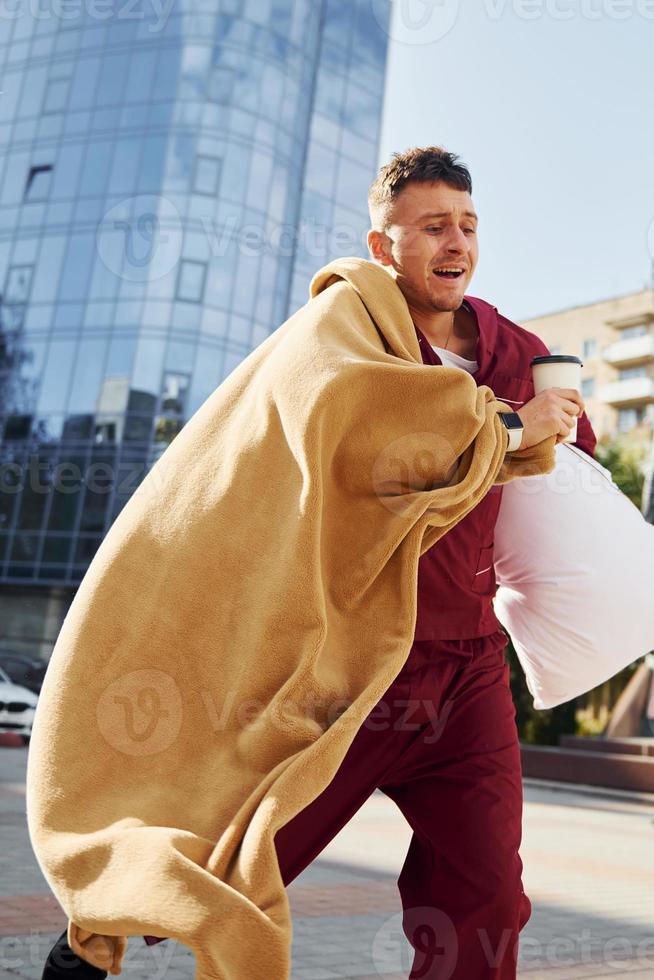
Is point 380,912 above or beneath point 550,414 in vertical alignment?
beneath

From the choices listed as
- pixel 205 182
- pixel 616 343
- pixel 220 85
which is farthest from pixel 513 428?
pixel 616 343

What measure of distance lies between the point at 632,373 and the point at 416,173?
7060 cm

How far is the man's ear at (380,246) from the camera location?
3.10m

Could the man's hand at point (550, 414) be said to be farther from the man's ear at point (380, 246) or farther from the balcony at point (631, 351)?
the balcony at point (631, 351)

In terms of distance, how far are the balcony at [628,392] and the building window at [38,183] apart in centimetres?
4208

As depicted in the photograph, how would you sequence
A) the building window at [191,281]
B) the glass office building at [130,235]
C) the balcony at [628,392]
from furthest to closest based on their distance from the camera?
1. the balcony at [628,392]
2. the building window at [191,281]
3. the glass office building at [130,235]

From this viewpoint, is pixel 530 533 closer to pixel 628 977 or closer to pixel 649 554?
pixel 649 554

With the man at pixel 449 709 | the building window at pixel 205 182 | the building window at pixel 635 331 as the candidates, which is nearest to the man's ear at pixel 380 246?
the man at pixel 449 709

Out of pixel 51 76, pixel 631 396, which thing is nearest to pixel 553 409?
pixel 51 76

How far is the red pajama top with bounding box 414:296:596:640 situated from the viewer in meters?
2.84

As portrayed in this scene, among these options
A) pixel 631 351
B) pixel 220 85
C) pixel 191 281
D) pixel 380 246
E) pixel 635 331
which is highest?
pixel 635 331

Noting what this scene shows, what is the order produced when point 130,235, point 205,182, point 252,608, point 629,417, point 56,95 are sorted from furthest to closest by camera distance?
point 629,417, point 56,95, point 130,235, point 205,182, point 252,608

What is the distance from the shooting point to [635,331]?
68.7 metres

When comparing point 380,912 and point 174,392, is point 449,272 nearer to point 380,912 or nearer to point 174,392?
point 380,912
